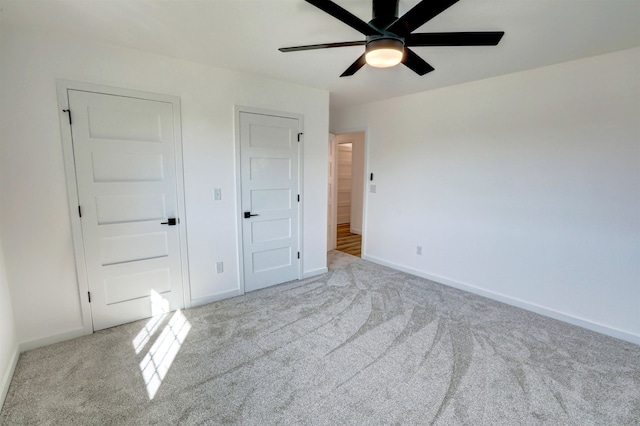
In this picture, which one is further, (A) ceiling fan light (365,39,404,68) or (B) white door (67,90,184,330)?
(B) white door (67,90,184,330)

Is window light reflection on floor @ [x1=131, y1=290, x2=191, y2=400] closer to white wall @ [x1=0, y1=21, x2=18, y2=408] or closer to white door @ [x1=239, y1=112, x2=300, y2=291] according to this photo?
white wall @ [x1=0, y1=21, x2=18, y2=408]

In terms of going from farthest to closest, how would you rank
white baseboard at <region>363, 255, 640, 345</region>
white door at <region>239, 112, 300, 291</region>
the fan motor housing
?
1. white door at <region>239, 112, 300, 291</region>
2. white baseboard at <region>363, 255, 640, 345</region>
3. the fan motor housing

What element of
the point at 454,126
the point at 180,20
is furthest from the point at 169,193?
the point at 454,126

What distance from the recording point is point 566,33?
215 cm

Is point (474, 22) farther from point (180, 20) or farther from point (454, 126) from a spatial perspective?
point (180, 20)

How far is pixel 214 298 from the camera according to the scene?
322 cm

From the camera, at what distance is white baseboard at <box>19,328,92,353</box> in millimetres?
2338

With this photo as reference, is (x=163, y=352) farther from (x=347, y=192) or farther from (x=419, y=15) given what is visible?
(x=347, y=192)

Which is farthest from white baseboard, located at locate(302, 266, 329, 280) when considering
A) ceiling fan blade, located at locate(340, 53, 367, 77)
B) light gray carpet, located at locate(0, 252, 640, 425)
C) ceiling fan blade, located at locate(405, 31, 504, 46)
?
ceiling fan blade, located at locate(405, 31, 504, 46)

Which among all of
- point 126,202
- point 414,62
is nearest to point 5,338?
point 126,202

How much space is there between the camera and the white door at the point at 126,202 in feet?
8.02

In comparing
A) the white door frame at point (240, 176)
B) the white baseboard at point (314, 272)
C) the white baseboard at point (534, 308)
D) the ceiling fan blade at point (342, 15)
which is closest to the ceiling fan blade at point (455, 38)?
the ceiling fan blade at point (342, 15)

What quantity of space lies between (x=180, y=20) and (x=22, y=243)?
6.77 feet

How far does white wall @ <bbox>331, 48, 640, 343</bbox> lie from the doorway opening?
1294 mm
